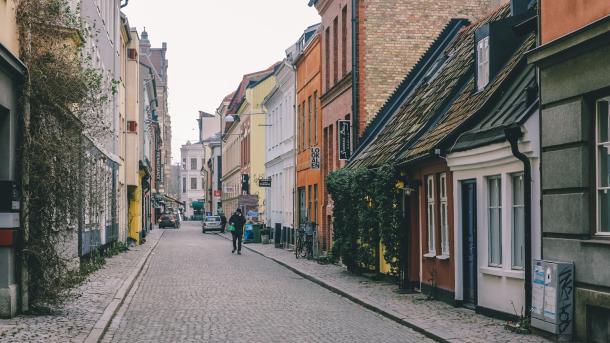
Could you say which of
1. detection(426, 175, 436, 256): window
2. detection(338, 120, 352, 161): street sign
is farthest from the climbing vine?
detection(338, 120, 352, 161): street sign

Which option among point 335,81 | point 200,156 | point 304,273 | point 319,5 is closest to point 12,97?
point 304,273

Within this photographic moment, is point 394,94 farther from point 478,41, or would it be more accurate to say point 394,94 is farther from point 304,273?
point 478,41

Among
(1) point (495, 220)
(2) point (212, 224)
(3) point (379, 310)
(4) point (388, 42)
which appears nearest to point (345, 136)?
(4) point (388, 42)

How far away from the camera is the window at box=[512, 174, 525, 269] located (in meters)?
13.7

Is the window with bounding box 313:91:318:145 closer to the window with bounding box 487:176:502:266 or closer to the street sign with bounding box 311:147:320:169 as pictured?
the street sign with bounding box 311:147:320:169

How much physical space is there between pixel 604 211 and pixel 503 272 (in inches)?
124

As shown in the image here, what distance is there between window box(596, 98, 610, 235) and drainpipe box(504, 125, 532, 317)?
1.77 m

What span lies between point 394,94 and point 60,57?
1398 cm

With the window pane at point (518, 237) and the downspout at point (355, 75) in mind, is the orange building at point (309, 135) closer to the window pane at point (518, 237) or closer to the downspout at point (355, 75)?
the downspout at point (355, 75)

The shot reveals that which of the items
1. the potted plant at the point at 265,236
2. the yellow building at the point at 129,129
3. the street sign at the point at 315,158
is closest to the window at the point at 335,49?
the street sign at the point at 315,158

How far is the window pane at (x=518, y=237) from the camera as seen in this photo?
45.0 ft

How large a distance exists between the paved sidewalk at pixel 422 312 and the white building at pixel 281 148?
2004 centimetres

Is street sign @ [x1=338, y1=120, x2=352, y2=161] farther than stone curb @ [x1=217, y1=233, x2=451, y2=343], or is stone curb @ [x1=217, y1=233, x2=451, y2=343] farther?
street sign @ [x1=338, y1=120, x2=352, y2=161]

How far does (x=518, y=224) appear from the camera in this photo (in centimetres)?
1388
